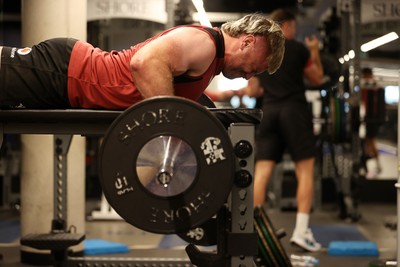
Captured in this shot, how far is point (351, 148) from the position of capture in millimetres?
5789

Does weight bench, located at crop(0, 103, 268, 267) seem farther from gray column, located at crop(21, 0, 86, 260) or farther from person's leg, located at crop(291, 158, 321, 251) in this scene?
person's leg, located at crop(291, 158, 321, 251)

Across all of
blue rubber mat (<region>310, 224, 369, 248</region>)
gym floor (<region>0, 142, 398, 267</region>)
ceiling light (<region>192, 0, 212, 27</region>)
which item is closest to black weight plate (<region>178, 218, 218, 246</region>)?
gym floor (<region>0, 142, 398, 267</region>)

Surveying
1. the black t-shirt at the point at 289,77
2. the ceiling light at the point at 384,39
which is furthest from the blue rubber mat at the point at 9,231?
the ceiling light at the point at 384,39

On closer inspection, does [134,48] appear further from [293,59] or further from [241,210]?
[293,59]

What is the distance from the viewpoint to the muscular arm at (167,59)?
2.16m

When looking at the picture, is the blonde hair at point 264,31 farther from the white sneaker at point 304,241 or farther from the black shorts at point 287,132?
the white sneaker at point 304,241

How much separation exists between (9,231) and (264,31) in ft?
11.1

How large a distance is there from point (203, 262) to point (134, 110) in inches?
24.5

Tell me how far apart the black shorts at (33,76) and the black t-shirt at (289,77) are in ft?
6.95

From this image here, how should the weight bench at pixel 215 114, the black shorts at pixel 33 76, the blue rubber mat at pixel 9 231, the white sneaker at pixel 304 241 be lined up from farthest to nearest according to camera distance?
the blue rubber mat at pixel 9 231 < the white sneaker at pixel 304 241 < the black shorts at pixel 33 76 < the weight bench at pixel 215 114

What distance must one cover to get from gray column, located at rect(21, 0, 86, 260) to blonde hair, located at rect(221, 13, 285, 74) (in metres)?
1.75

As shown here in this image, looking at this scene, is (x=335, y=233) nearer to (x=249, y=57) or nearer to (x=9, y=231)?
(x=9, y=231)

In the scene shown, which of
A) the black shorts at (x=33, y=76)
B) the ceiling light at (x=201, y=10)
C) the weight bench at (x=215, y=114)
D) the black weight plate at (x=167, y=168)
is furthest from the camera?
the ceiling light at (x=201, y=10)

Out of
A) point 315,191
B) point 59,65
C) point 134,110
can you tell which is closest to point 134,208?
point 134,110
